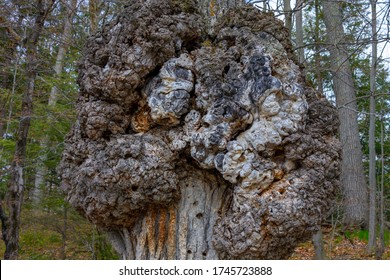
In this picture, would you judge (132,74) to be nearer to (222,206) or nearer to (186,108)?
(186,108)

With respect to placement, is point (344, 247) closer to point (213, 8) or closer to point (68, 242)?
point (68, 242)

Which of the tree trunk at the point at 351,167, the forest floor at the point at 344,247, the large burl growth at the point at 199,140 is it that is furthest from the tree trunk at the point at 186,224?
the tree trunk at the point at 351,167

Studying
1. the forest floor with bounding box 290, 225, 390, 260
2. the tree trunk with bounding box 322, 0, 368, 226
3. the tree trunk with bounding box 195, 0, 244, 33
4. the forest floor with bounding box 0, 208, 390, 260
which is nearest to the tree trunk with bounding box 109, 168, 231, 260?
the tree trunk with bounding box 195, 0, 244, 33

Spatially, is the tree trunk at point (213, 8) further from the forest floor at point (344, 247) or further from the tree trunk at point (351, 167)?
the tree trunk at point (351, 167)

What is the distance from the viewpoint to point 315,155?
236 cm

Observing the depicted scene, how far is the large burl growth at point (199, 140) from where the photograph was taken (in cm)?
227

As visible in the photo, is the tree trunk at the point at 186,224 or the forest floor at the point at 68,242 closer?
the tree trunk at the point at 186,224

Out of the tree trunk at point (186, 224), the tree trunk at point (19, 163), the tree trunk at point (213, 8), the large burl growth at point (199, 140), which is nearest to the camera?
the large burl growth at point (199, 140)

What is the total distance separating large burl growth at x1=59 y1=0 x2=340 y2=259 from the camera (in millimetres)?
2270

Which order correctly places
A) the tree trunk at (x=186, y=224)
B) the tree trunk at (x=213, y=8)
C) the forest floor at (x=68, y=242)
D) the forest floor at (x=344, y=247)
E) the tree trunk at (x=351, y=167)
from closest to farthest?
the tree trunk at (x=186, y=224), the tree trunk at (x=213, y=8), the forest floor at (x=68, y=242), the forest floor at (x=344, y=247), the tree trunk at (x=351, y=167)

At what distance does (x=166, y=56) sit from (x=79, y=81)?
717mm

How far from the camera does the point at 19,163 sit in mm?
5105

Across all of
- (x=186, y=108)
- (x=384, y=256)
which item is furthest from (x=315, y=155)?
(x=384, y=256)

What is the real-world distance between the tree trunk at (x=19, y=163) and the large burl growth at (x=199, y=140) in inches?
112
